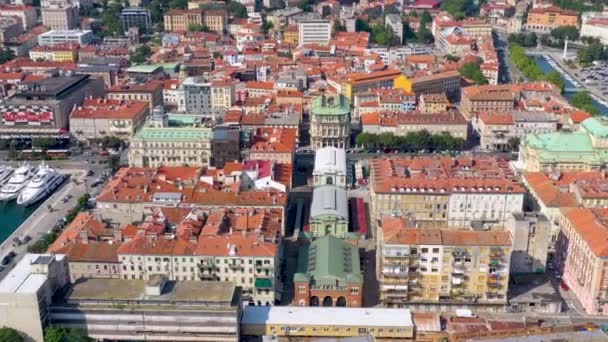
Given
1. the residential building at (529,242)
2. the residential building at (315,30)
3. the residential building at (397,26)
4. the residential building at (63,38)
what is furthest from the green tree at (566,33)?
the residential building at (529,242)

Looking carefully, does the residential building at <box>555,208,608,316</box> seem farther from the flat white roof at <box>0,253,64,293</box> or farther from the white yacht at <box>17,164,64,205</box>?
the white yacht at <box>17,164,64,205</box>

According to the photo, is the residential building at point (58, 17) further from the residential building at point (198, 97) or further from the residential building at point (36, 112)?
the residential building at point (198, 97)

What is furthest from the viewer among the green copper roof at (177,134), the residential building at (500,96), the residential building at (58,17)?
the residential building at (58,17)

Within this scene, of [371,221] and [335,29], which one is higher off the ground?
[335,29]

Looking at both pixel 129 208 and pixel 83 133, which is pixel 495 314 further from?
pixel 83 133

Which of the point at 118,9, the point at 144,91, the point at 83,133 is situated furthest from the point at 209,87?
the point at 118,9

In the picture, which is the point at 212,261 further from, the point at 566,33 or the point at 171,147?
the point at 566,33
